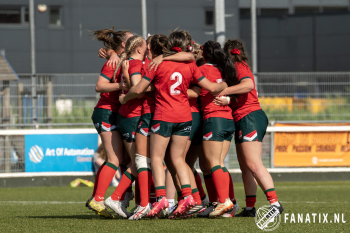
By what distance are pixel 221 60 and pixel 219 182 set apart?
126 cm

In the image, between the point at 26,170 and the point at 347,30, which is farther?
the point at 347,30

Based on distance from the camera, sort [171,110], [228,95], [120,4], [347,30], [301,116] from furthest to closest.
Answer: [347,30], [120,4], [301,116], [228,95], [171,110]

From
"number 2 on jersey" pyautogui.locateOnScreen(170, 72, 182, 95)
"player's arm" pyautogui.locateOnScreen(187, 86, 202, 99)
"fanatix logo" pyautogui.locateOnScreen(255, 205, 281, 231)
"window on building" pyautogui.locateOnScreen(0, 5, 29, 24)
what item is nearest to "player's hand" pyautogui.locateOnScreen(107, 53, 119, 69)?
"number 2 on jersey" pyautogui.locateOnScreen(170, 72, 182, 95)

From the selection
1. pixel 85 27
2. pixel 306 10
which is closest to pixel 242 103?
pixel 85 27

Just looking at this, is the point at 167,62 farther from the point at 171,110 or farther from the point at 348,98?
the point at 348,98

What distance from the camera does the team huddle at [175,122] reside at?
4.93 m

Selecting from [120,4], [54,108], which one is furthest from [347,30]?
[54,108]

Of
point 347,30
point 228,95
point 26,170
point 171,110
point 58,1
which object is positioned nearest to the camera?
point 171,110

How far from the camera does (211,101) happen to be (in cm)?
520

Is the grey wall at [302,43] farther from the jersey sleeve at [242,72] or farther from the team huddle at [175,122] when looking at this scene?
the team huddle at [175,122]

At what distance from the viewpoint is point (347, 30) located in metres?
26.1

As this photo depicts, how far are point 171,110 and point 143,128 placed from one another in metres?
0.37

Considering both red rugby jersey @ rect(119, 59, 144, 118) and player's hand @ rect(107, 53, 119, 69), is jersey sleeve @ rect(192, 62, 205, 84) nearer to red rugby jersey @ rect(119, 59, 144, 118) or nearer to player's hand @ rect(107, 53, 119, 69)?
red rugby jersey @ rect(119, 59, 144, 118)

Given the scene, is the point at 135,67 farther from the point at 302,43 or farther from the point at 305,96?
the point at 302,43
